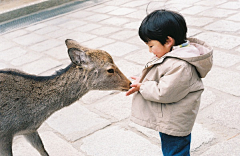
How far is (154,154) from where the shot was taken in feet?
9.96

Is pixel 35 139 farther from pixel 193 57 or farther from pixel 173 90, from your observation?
pixel 193 57

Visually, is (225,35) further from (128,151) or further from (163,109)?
(163,109)

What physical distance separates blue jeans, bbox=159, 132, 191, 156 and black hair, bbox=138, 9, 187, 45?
0.73 m

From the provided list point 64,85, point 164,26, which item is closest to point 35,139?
point 64,85

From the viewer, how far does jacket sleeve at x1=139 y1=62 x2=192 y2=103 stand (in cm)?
211

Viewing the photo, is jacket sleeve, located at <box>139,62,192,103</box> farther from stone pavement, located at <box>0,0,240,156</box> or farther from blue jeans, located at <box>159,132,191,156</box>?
stone pavement, located at <box>0,0,240,156</box>

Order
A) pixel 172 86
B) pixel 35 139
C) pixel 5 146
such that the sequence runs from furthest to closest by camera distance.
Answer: pixel 35 139 < pixel 5 146 < pixel 172 86

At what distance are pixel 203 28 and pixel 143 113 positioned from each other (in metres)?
4.11

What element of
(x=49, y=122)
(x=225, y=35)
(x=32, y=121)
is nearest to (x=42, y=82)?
(x=32, y=121)

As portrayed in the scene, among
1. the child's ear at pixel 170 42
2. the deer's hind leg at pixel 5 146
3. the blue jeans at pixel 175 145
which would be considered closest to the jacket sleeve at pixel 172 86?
the child's ear at pixel 170 42

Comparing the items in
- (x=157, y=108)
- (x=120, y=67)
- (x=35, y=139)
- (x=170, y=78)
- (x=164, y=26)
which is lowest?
(x=120, y=67)

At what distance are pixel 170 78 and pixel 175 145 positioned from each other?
0.58 meters

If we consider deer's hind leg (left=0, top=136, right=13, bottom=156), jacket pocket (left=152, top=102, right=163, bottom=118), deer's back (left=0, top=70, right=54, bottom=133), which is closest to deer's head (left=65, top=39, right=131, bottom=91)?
deer's back (left=0, top=70, right=54, bottom=133)

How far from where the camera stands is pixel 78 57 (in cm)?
269
